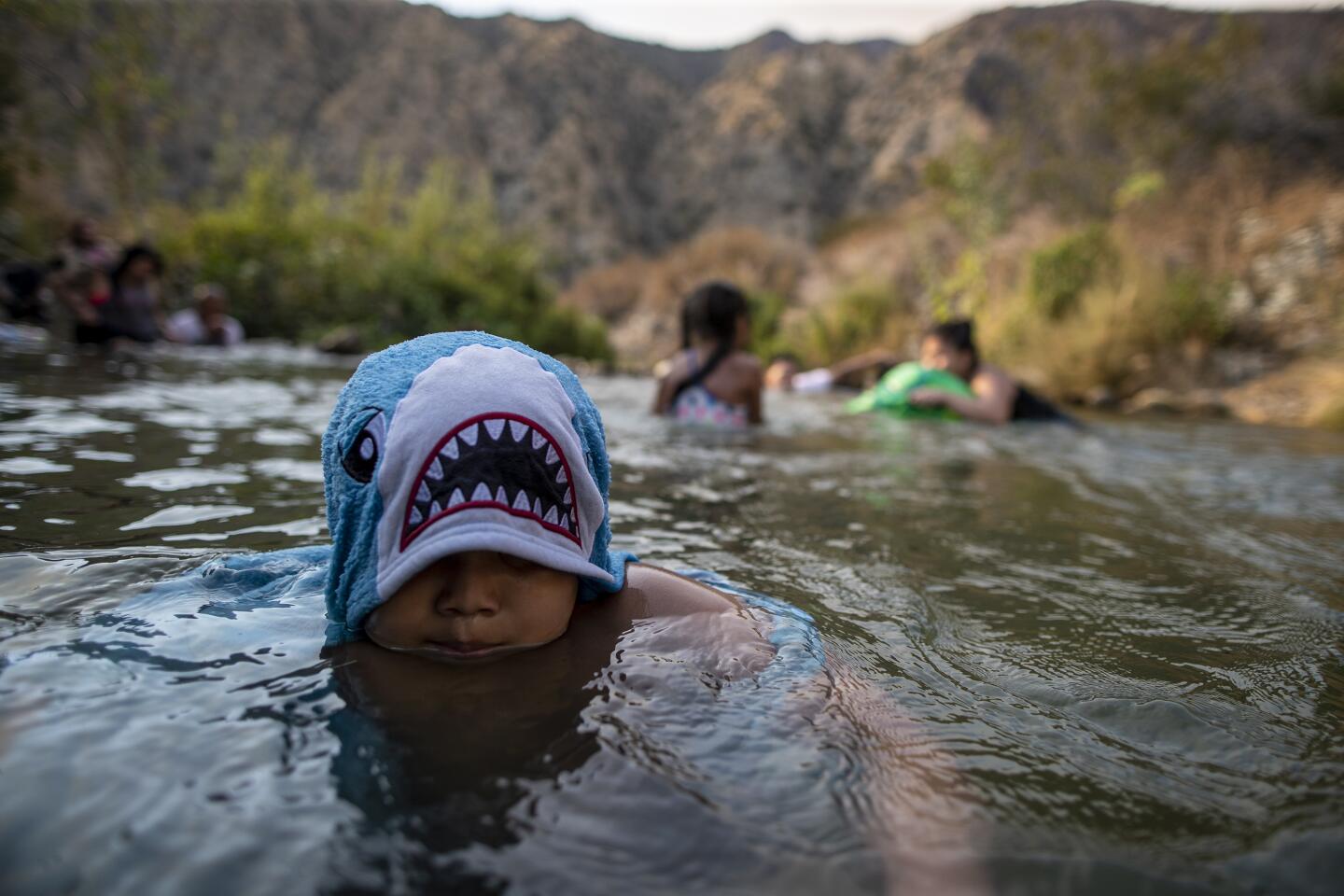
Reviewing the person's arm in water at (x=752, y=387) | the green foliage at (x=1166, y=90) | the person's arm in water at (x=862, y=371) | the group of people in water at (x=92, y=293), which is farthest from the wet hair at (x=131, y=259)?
the green foliage at (x=1166, y=90)

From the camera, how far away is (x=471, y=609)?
158 cm

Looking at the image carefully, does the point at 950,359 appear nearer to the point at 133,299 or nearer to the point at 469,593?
the point at 469,593

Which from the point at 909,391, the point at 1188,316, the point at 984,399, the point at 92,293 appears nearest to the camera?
the point at 984,399

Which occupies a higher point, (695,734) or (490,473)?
(490,473)

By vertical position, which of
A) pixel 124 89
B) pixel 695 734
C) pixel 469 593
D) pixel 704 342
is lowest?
pixel 695 734

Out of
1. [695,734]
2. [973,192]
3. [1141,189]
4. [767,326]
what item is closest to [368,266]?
[767,326]

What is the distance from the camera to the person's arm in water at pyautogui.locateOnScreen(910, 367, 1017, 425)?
7312 millimetres

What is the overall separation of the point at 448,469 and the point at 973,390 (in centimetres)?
691

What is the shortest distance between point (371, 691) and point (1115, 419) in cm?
880

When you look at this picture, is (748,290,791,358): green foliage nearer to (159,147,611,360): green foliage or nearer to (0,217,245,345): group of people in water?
(159,147,611,360): green foliage

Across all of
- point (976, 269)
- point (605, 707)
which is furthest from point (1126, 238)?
point (605, 707)

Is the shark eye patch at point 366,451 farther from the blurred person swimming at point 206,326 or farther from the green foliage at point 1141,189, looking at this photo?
the green foliage at point 1141,189

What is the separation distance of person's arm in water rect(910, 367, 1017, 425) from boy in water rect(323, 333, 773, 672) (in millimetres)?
5973

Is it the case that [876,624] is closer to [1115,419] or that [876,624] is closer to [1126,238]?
[1115,419]
